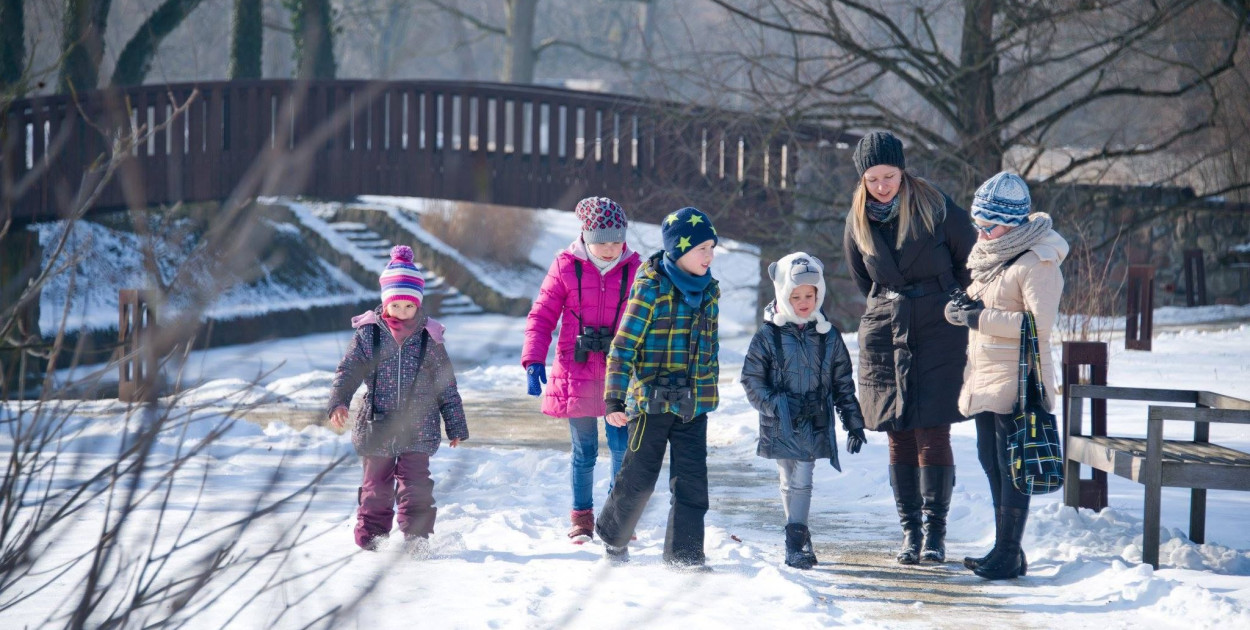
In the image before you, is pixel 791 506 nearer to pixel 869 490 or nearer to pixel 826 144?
pixel 869 490

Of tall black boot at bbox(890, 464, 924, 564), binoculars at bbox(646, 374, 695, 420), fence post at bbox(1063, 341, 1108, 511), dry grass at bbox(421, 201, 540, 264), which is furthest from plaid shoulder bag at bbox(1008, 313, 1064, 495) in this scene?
dry grass at bbox(421, 201, 540, 264)

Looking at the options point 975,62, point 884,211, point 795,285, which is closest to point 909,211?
point 884,211

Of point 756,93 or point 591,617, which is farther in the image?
point 756,93

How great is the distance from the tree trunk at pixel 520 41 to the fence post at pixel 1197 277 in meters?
17.7

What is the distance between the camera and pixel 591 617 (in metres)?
4.25

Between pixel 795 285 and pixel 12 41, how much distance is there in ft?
14.8

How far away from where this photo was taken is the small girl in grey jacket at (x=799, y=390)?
5090 millimetres

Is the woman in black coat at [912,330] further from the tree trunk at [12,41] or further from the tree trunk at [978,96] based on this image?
the tree trunk at [978,96]

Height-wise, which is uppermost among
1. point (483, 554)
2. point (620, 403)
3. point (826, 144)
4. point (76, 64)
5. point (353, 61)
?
point (353, 61)

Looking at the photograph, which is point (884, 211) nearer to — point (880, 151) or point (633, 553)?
Result: point (880, 151)

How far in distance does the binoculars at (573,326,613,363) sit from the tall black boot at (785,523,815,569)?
115cm

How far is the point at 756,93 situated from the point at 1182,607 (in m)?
8.98

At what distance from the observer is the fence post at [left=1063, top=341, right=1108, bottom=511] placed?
5883 millimetres

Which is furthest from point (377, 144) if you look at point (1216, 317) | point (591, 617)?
point (591, 617)
